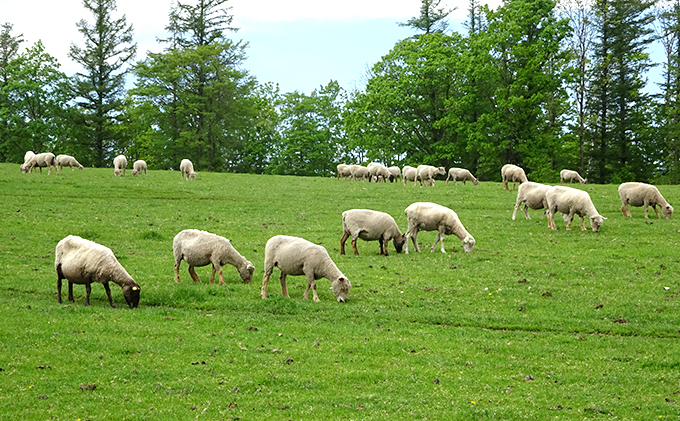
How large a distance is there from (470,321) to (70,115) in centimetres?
8060

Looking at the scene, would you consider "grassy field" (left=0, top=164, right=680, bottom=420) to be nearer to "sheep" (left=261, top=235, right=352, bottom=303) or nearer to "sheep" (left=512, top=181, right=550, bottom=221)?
"sheep" (left=261, top=235, right=352, bottom=303)

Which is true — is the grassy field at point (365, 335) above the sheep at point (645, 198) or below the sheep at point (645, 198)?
below

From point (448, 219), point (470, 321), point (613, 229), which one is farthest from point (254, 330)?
point (613, 229)

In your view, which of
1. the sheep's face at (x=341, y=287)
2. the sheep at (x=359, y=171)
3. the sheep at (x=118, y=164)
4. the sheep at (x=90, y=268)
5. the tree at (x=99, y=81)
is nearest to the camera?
the sheep at (x=90, y=268)

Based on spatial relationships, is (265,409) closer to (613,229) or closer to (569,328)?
(569,328)

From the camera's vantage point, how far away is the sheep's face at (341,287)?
1742 cm

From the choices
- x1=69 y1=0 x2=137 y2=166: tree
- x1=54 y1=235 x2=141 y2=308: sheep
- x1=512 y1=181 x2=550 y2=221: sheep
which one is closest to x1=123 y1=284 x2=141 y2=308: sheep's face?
x1=54 y1=235 x2=141 y2=308: sheep

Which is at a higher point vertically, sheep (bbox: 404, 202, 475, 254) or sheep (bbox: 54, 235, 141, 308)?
sheep (bbox: 404, 202, 475, 254)

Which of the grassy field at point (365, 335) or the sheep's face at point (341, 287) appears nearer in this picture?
the grassy field at point (365, 335)

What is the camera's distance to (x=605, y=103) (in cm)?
7531

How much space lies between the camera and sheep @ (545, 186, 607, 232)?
29266 mm

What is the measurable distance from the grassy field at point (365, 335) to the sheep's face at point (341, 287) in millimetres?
361

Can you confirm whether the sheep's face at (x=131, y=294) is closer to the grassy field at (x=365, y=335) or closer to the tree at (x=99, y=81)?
the grassy field at (x=365, y=335)

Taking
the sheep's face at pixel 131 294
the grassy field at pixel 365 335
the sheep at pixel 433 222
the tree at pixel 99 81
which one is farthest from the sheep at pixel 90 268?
the tree at pixel 99 81
